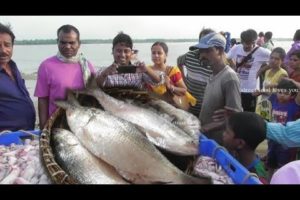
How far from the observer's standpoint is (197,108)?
174 inches

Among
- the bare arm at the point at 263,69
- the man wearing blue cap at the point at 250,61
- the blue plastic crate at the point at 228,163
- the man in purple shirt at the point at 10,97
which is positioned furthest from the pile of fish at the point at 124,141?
the bare arm at the point at 263,69

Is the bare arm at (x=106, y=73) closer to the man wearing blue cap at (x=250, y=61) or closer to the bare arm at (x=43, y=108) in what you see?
the bare arm at (x=43, y=108)

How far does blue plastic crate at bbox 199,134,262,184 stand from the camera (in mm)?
2246

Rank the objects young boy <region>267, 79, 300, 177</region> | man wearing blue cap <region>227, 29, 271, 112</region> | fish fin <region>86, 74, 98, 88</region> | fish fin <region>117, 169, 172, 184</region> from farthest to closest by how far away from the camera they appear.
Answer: man wearing blue cap <region>227, 29, 271, 112</region>, young boy <region>267, 79, 300, 177</region>, fish fin <region>86, 74, 98, 88</region>, fish fin <region>117, 169, 172, 184</region>

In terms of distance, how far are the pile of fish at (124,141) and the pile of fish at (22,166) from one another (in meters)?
0.16

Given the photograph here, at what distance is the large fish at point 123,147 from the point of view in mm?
2391

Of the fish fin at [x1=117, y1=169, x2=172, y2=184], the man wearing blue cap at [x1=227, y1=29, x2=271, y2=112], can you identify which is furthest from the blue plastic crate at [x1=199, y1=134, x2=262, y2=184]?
the man wearing blue cap at [x1=227, y1=29, x2=271, y2=112]

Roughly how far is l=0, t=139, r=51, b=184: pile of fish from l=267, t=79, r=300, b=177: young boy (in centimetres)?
264

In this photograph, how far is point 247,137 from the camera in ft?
8.97

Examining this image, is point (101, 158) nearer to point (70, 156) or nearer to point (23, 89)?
point (70, 156)

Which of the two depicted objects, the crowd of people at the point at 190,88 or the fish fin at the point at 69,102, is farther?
the fish fin at the point at 69,102

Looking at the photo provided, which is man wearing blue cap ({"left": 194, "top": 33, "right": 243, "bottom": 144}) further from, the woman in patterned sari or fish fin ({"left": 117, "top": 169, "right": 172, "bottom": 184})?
fish fin ({"left": 117, "top": 169, "right": 172, "bottom": 184})

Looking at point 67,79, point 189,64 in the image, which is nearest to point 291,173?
point 67,79

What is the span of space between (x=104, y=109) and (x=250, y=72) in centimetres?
391
